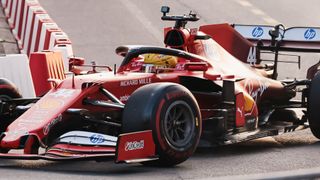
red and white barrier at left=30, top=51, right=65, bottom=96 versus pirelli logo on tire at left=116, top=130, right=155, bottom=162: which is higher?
red and white barrier at left=30, top=51, right=65, bottom=96

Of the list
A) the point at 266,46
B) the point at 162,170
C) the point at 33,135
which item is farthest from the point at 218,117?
the point at 266,46

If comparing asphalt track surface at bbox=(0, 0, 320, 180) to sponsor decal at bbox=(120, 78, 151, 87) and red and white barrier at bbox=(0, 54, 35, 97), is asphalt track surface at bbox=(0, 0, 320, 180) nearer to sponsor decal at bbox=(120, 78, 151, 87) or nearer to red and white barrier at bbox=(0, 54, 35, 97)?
sponsor decal at bbox=(120, 78, 151, 87)

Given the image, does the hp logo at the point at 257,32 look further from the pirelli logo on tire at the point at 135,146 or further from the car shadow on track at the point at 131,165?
the pirelli logo on tire at the point at 135,146

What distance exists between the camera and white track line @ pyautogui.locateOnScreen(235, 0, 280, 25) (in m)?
20.3

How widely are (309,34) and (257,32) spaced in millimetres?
691

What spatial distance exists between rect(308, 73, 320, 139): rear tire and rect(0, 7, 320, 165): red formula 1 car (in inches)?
0.4

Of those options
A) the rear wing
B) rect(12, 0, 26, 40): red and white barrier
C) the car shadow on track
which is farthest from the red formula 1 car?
rect(12, 0, 26, 40): red and white barrier

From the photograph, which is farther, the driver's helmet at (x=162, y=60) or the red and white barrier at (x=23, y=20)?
the red and white barrier at (x=23, y=20)

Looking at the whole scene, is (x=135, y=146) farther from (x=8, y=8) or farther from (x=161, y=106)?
(x=8, y=8)

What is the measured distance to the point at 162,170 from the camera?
26.3ft

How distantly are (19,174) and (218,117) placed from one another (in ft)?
7.16

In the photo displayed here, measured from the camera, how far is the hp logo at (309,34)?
38.2 ft

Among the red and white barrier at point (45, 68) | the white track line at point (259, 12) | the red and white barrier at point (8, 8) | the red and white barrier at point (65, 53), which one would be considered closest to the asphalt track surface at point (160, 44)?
the white track line at point (259, 12)

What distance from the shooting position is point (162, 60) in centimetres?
941
